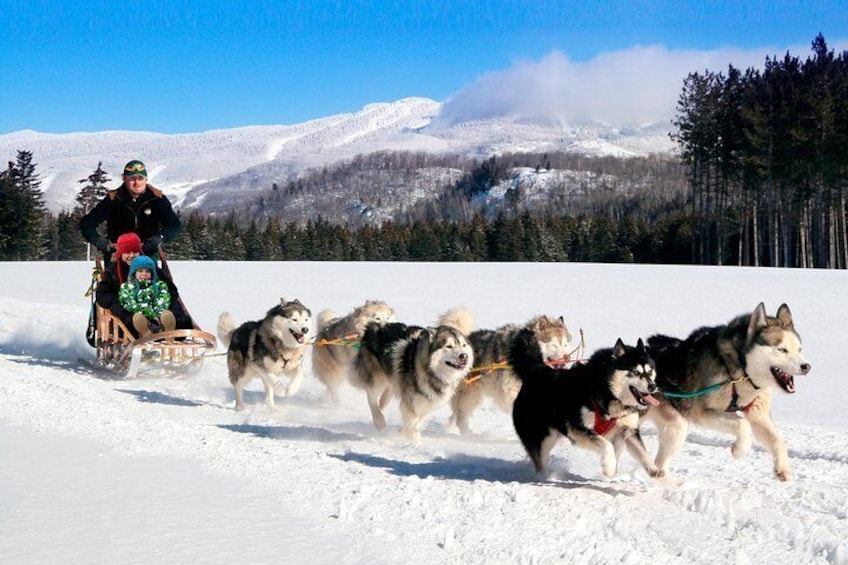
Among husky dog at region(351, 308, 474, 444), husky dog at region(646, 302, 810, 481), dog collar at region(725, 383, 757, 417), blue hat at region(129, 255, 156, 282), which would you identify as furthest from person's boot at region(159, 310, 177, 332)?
dog collar at region(725, 383, 757, 417)

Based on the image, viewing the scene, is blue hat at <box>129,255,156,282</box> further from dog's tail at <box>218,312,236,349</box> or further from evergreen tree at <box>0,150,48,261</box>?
evergreen tree at <box>0,150,48,261</box>

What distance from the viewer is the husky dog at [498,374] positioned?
6.93 m

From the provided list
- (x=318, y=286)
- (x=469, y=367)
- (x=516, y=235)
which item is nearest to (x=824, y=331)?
(x=469, y=367)

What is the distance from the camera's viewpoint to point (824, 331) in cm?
1332

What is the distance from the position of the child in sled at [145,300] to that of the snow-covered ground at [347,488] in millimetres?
757

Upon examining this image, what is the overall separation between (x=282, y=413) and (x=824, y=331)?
10.6 metres

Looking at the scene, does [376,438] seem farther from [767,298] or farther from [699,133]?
[699,133]

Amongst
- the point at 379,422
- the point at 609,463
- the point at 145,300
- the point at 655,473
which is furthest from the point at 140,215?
the point at 655,473

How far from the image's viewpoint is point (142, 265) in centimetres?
951

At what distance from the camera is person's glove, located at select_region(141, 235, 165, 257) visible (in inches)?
384

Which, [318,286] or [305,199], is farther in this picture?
[305,199]

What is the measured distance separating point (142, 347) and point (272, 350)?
2.03m

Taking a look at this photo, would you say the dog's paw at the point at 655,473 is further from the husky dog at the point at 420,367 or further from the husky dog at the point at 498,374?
the husky dog at the point at 498,374

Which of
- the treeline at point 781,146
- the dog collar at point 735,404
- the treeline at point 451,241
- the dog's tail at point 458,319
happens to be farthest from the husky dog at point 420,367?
the treeline at point 451,241
